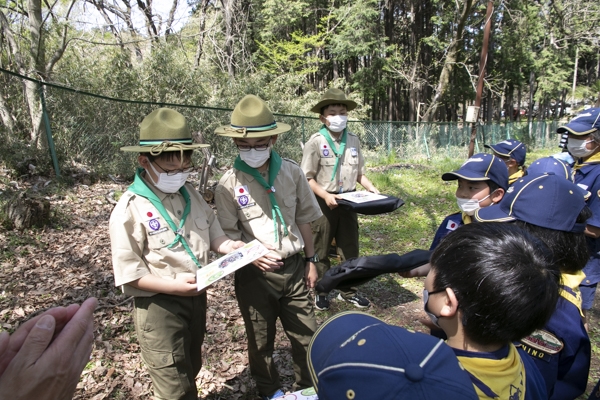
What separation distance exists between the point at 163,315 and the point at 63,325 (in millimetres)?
977

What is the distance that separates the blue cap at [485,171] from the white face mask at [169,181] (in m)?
1.76

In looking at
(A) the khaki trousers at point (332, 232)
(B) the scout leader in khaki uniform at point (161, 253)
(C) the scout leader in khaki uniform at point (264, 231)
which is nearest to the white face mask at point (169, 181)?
(B) the scout leader in khaki uniform at point (161, 253)

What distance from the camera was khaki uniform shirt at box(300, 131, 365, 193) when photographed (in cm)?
382

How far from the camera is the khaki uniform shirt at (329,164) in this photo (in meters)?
3.82

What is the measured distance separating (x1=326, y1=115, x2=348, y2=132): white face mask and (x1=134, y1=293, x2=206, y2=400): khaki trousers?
2.39 meters

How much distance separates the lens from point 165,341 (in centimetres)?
200

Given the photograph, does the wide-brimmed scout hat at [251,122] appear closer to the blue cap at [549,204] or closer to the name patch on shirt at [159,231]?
the name patch on shirt at [159,231]

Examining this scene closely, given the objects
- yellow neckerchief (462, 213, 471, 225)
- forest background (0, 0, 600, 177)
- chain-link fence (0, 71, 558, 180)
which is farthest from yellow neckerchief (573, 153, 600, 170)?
forest background (0, 0, 600, 177)

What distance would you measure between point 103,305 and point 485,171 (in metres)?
3.57

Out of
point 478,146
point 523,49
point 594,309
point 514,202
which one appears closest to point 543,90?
point 523,49

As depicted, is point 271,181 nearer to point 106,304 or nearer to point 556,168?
point 556,168

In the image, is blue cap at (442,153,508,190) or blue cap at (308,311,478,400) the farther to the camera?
blue cap at (442,153,508,190)

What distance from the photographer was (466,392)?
747mm

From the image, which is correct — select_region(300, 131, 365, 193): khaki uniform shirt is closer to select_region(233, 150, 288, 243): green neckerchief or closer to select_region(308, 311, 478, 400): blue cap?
select_region(233, 150, 288, 243): green neckerchief
